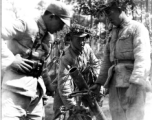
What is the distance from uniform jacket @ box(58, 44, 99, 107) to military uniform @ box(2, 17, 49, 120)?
75cm

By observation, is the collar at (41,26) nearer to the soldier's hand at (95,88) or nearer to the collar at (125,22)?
the collar at (125,22)

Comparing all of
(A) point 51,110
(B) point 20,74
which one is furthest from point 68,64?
(A) point 51,110

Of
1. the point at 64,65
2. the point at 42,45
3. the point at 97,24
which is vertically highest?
the point at 97,24

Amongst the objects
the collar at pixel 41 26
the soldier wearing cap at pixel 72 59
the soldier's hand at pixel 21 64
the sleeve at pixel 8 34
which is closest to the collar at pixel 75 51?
the soldier wearing cap at pixel 72 59

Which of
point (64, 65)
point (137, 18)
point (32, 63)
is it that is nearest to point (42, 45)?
point (32, 63)

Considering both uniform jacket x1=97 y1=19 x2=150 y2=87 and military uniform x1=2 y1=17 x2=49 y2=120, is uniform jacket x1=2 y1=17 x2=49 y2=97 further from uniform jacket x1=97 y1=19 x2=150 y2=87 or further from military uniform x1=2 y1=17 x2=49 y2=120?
uniform jacket x1=97 y1=19 x2=150 y2=87

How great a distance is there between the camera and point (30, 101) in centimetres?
265

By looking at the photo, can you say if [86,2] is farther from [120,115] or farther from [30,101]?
[30,101]

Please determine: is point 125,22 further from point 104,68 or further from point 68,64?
point 68,64

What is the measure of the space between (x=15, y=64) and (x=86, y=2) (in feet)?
7.33

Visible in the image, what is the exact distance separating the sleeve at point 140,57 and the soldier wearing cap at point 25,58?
69 centimetres

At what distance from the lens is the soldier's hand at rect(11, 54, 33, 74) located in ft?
7.88

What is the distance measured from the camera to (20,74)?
2.52m

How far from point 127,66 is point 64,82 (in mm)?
750
